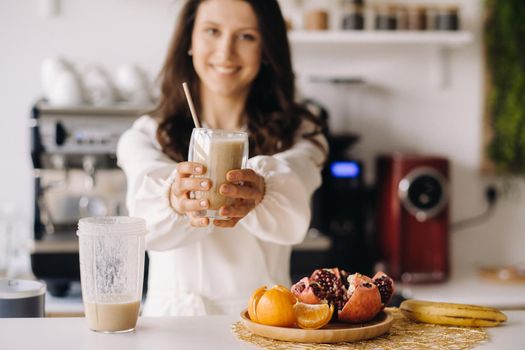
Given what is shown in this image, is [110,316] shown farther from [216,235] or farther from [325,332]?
[216,235]

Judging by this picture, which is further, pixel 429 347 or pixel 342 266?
pixel 342 266

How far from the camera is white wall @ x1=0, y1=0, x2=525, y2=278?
339cm

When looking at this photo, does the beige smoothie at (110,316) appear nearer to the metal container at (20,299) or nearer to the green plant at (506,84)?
the metal container at (20,299)

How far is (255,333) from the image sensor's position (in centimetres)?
134

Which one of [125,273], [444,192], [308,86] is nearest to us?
[125,273]

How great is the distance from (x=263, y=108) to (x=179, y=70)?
9.2 inches

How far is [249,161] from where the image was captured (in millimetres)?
1753

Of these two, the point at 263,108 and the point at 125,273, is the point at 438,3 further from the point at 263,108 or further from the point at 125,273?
the point at 125,273

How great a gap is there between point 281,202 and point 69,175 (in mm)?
1507

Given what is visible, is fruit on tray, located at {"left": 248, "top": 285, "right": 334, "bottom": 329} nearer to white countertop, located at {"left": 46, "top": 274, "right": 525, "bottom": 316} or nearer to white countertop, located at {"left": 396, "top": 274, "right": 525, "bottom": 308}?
white countertop, located at {"left": 46, "top": 274, "right": 525, "bottom": 316}

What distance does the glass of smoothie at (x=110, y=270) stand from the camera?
1.38 m

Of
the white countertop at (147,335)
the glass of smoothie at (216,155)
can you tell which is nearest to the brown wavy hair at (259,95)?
the glass of smoothie at (216,155)

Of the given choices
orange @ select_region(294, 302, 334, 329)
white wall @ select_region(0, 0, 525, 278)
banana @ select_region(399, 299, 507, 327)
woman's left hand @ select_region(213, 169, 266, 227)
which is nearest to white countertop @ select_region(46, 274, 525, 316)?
white wall @ select_region(0, 0, 525, 278)

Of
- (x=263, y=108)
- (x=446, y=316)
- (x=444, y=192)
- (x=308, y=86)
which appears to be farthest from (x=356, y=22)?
(x=446, y=316)
